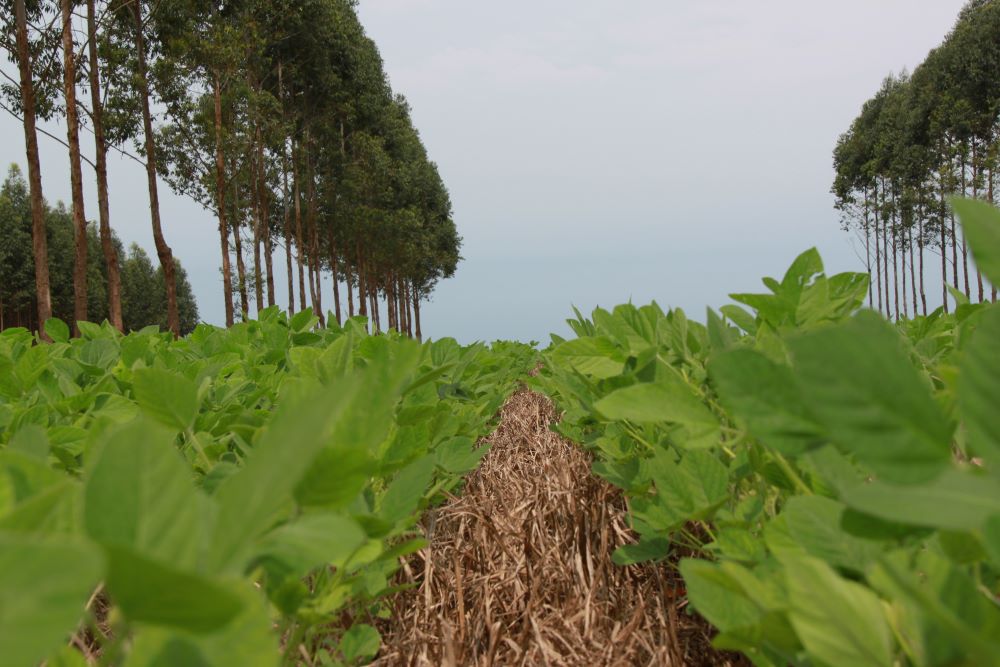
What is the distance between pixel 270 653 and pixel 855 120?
52.6 meters

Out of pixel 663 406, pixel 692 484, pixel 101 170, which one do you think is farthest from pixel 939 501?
pixel 101 170

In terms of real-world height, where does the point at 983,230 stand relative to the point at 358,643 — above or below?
above

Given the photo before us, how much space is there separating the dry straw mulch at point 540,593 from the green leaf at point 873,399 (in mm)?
605

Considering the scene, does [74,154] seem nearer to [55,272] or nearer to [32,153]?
[32,153]

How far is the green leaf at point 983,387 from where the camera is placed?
355mm

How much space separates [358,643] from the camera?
916 millimetres

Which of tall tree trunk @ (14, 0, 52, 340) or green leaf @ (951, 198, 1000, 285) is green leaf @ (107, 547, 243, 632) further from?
tall tree trunk @ (14, 0, 52, 340)

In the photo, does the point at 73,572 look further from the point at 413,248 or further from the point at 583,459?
the point at 413,248

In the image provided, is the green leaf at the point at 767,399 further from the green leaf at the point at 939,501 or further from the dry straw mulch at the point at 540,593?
the dry straw mulch at the point at 540,593

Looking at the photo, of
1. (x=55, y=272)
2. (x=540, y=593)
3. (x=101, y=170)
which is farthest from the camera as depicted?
(x=55, y=272)

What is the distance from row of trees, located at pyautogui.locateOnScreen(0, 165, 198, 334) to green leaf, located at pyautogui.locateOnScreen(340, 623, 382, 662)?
130 ft

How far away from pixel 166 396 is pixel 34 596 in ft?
2.05

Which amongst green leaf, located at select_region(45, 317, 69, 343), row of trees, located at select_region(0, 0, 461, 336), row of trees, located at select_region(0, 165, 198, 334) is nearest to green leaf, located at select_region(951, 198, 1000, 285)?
green leaf, located at select_region(45, 317, 69, 343)

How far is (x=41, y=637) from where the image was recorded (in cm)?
24
